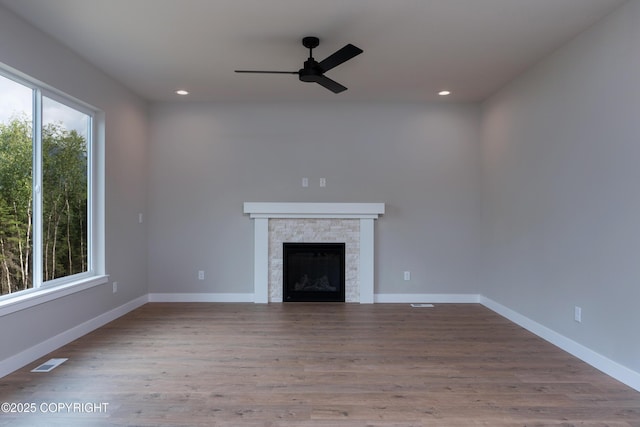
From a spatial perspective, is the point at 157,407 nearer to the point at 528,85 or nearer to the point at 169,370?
the point at 169,370

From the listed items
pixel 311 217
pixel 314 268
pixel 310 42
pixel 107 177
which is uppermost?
pixel 310 42

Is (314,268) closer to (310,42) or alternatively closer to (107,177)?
(107,177)

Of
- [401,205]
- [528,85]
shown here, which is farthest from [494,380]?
[528,85]

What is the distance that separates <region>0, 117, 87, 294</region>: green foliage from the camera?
102 inches

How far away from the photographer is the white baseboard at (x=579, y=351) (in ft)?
7.82

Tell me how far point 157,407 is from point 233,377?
20.9 inches

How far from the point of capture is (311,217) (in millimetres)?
4609

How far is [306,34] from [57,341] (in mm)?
3343

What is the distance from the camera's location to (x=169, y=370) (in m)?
2.57

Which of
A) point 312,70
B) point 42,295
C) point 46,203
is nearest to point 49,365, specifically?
point 42,295

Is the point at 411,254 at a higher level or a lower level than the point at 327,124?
lower

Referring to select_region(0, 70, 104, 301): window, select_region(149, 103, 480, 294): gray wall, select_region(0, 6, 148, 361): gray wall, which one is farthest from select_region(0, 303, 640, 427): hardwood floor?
select_region(149, 103, 480, 294): gray wall

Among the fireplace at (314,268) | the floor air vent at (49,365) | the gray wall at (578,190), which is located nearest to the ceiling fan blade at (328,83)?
the gray wall at (578,190)

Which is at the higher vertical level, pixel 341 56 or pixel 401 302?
pixel 341 56
